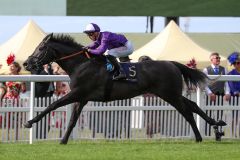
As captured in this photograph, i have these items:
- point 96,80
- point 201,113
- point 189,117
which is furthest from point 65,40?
point 201,113

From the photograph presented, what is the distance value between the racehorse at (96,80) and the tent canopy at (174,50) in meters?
10.5

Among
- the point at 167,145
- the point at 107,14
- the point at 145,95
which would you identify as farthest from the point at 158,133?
the point at 107,14

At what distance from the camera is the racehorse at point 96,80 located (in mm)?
13766

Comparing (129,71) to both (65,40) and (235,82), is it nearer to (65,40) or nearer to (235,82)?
(65,40)

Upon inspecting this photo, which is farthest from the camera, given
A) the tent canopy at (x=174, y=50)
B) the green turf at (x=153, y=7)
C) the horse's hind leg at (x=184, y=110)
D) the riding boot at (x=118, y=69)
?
the green turf at (x=153, y=7)

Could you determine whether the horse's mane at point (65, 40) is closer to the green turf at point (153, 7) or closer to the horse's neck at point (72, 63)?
the horse's neck at point (72, 63)

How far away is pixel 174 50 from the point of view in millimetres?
25719

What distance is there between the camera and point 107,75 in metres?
14.0

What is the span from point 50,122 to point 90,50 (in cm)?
167

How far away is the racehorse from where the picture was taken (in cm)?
1377

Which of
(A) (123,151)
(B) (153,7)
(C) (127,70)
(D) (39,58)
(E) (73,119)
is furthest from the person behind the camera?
(B) (153,7)

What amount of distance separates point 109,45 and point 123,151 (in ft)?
7.76

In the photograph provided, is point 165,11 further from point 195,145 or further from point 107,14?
point 195,145

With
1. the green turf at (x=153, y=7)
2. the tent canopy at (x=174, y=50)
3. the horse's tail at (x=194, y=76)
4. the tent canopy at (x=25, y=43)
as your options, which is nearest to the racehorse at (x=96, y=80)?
the horse's tail at (x=194, y=76)
